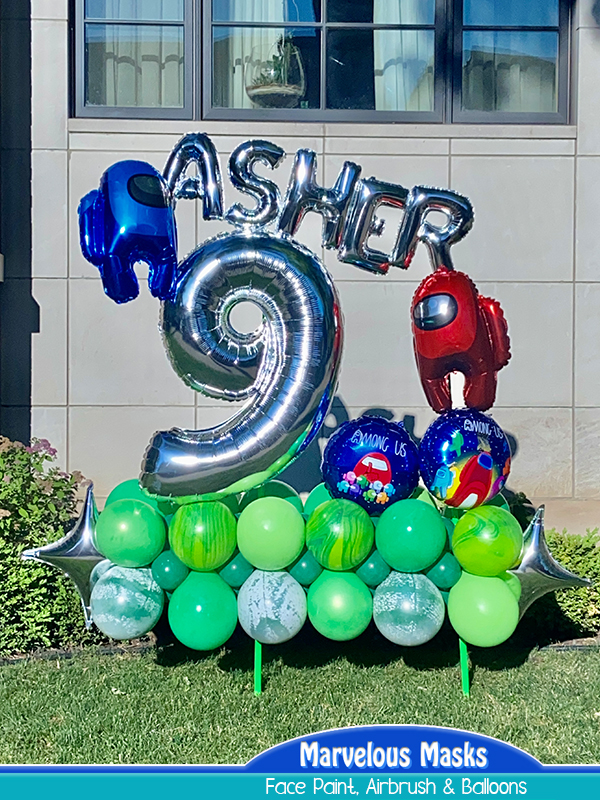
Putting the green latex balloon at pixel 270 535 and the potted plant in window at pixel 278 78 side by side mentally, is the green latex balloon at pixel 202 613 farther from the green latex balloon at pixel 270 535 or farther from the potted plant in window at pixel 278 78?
the potted plant in window at pixel 278 78

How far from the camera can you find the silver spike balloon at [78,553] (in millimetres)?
4094

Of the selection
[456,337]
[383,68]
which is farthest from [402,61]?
[456,337]

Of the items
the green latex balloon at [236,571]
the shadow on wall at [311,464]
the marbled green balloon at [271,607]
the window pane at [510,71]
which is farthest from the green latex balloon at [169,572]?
the window pane at [510,71]

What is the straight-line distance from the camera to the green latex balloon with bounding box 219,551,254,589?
399 centimetres

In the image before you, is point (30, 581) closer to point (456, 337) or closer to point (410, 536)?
point (410, 536)

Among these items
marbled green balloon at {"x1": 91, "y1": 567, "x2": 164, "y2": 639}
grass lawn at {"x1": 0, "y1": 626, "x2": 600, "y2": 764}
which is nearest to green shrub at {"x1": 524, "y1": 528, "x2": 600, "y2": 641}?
grass lawn at {"x1": 0, "y1": 626, "x2": 600, "y2": 764}

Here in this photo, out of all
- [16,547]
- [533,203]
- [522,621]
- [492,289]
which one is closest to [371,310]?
[492,289]

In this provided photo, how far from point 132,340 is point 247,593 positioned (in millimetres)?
3855

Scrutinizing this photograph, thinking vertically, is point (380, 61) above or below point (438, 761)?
above

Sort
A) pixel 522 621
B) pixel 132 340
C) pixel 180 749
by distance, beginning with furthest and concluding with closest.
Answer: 1. pixel 132 340
2. pixel 522 621
3. pixel 180 749

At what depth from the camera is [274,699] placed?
162 inches

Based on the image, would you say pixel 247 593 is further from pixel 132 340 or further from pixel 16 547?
pixel 132 340

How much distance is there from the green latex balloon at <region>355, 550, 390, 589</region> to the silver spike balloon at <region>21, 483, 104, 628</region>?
110 centimetres

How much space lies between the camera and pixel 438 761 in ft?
9.36
